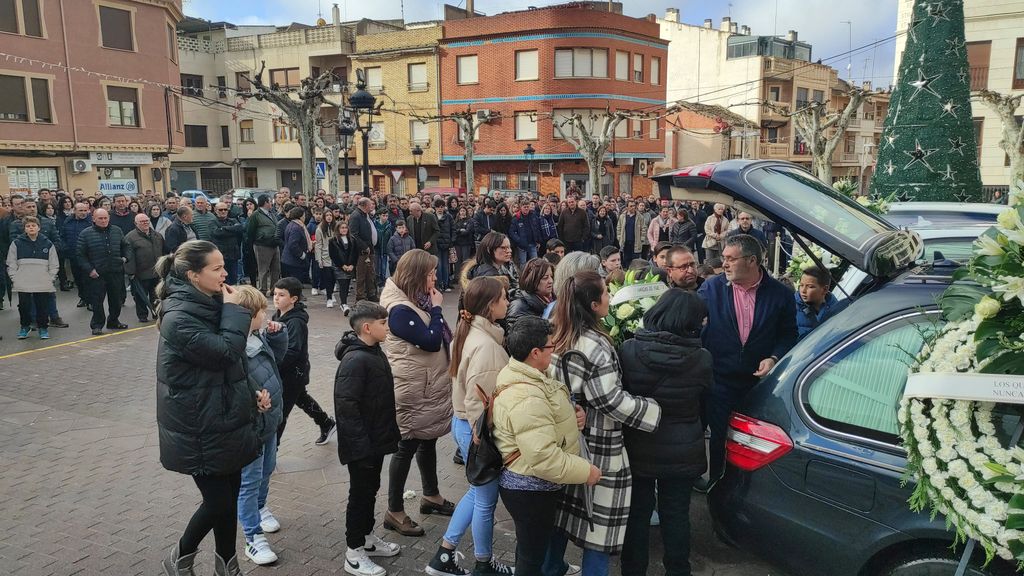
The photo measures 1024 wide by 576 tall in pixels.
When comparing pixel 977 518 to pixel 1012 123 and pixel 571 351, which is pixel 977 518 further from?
pixel 1012 123

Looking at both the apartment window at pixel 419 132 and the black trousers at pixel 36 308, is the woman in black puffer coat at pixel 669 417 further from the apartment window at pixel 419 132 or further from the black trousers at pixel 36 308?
the apartment window at pixel 419 132

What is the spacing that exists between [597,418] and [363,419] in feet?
4.55

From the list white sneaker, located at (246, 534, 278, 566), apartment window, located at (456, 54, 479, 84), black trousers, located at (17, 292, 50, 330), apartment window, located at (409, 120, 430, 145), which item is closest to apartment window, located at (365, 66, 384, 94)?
apartment window, located at (409, 120, 430, 145)

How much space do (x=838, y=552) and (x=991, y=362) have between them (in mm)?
1085

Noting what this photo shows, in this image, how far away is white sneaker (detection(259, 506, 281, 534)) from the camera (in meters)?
4.49

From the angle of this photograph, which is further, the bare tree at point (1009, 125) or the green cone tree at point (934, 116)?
the bare tree at point (1009, 125)

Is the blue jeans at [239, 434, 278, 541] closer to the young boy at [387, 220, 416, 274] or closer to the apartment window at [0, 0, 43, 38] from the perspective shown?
the young boy at [387, 220, 416, 274]

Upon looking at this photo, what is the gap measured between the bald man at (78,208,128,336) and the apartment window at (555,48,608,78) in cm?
2933

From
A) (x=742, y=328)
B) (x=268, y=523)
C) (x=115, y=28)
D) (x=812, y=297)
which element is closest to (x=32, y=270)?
(x=268, y=523)

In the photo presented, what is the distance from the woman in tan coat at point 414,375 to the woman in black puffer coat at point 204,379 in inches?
42.0

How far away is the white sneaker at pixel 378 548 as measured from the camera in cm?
414

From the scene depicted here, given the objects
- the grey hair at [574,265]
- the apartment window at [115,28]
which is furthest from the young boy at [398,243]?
the apartment window at [115,28]

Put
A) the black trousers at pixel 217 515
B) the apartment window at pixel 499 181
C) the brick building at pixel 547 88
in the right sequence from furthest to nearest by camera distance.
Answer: the apartment window at pixel 499 181 → the brick building at pixel 547 88 → the black trousers at pixel 217 515

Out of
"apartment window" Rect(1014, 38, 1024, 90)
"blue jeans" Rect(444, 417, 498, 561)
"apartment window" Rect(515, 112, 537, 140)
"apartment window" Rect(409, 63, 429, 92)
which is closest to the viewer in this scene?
"blue jeans" Rect(444, 417, 498, 561)
